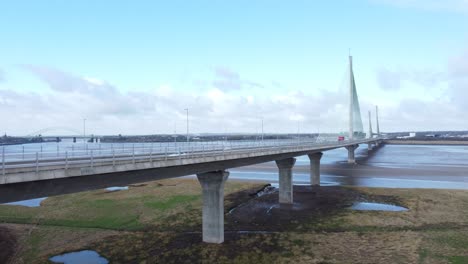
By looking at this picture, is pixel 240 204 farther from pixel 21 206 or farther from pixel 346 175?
pixel 346 175

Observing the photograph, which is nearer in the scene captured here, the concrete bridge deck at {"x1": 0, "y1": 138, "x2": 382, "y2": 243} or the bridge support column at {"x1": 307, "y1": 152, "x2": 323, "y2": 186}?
the concrete bridge deck at {"x1": 0, "y1": 138, "x2": 382, "y2": 243}

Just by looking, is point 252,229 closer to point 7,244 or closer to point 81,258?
point 81,258

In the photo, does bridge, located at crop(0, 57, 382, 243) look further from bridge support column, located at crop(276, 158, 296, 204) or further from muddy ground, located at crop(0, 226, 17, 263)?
muddy ground, located at crop(0, 226, 17, 263)

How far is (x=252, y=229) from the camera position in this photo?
31953mm

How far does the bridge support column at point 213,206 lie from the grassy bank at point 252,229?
37.5 inches

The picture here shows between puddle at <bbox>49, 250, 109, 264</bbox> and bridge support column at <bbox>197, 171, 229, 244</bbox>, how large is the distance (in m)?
8.01

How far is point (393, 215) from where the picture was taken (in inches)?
1416

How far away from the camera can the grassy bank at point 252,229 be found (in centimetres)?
2533

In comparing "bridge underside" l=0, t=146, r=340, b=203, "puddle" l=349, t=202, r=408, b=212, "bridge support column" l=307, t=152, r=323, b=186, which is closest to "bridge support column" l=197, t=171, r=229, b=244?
"bridge underside" l=0, t=146, r=340, b=203

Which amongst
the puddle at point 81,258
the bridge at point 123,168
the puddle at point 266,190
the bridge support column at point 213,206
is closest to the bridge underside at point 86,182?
the bridge at point 123,168

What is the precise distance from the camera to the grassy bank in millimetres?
25328

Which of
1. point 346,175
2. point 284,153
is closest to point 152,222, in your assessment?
point 284,153

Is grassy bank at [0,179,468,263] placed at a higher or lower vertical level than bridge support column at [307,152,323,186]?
lower

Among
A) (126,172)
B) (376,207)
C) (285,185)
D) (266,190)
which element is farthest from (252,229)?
(266,190)
